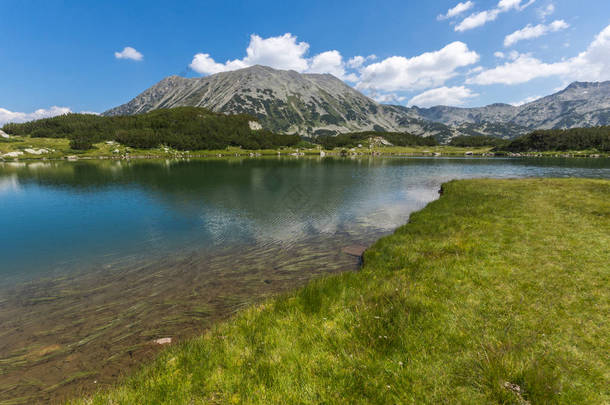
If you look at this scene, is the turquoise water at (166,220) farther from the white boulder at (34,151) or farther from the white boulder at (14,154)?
the white boulder at (34,151)

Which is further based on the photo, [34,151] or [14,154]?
[34,151]

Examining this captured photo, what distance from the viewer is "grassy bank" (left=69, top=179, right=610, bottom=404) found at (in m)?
5.68

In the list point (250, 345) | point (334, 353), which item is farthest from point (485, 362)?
point (250, 345)

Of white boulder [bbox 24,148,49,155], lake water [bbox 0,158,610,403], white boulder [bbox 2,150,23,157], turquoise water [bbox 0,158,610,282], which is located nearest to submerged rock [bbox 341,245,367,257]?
lake water [bbox 0,158,610,403]

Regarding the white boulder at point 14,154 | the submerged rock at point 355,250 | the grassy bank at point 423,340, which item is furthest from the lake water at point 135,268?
the white boulder at point 14,154

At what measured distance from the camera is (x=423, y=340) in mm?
7305

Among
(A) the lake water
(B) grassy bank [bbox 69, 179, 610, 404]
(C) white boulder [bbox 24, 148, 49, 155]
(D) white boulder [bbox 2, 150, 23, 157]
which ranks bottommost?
(A) the lake water

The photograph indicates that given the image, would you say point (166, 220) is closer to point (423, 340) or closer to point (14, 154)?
point (423, 340)

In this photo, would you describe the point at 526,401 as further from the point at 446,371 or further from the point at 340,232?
the point at 340,232

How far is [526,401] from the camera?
4934 millimetres

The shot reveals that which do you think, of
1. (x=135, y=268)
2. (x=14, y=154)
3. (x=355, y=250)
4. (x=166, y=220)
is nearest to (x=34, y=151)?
(x=14, y=154)

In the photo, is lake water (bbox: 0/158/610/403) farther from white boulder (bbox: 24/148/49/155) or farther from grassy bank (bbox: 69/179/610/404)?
white boulder (bbox: 24/148/49/155)

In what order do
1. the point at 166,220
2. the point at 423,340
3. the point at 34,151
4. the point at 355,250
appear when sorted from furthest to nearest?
the point at 34,151, the point at 166,220, the point at 355,250, the point at 423,340

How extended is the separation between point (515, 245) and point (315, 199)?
1131 inches
